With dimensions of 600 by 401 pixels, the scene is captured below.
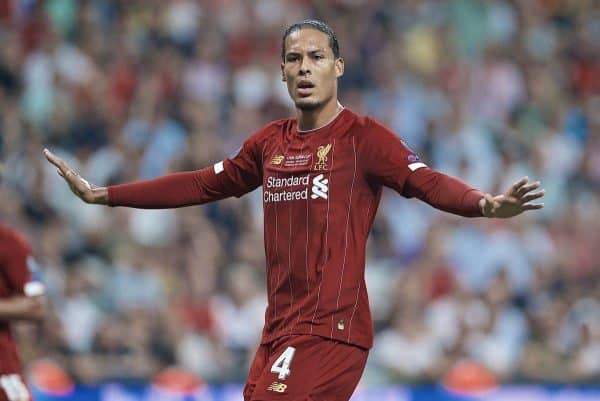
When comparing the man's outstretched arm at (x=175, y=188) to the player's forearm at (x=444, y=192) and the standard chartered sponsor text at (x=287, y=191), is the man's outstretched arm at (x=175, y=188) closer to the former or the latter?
the standard chartered sponsor text at (x=287, y=191)

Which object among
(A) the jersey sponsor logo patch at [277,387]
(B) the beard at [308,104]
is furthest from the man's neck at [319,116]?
(A) the jersey sponsor logo patch at [277,387]

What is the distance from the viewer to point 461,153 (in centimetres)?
1335

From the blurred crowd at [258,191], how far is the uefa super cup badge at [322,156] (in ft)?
16.6

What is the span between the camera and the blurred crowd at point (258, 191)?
11523 mm

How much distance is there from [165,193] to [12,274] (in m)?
0.88

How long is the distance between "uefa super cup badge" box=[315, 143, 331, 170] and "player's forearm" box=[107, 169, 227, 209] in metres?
0.71

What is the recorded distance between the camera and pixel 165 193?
6234mm

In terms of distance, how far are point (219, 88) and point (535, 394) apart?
18.1ft

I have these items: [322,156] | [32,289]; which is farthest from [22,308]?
[322,156]

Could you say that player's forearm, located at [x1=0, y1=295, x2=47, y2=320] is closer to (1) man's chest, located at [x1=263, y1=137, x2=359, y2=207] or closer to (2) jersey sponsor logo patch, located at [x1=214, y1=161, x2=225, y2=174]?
(2) jersey sponsor logo patch, located at [x1=214, y1=161, x2=225, y2=174]

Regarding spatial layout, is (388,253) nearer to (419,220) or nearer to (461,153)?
(419,220)

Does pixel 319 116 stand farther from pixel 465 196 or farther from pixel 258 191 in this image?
pixel 258 191

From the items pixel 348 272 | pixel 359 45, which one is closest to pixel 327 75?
pixel 348 272

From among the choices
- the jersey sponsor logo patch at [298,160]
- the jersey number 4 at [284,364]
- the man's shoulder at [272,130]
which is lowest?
the jersey number 4 at [284,364]
